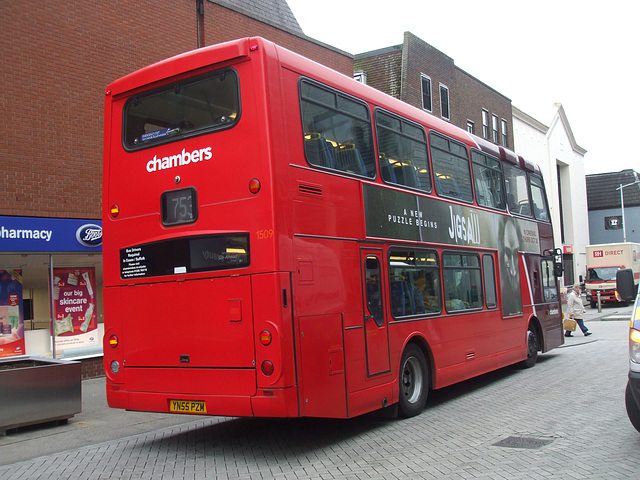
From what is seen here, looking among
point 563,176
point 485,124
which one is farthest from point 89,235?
point 563,176

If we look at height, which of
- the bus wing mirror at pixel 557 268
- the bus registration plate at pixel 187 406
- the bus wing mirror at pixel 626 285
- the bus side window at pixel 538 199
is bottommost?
the bus registration plate at pixel 187 406

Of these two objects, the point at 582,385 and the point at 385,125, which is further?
the point at 582,385

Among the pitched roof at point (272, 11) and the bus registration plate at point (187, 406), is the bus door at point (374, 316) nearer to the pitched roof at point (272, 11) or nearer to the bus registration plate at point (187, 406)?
the bus registration plate at point (187, 406)

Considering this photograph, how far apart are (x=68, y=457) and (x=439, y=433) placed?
4400 millimetres

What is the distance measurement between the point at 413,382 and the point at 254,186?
13.4 ft

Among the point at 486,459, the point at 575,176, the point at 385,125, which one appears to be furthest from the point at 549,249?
the point at 575,176

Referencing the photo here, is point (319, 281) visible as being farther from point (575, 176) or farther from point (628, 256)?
point (575, 176)

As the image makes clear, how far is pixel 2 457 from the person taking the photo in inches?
306

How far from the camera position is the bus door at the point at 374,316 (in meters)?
8.04

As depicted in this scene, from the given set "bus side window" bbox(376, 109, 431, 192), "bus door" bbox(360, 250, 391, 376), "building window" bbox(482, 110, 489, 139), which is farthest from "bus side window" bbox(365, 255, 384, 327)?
"building window" bbox(482, 110, 489, 139)

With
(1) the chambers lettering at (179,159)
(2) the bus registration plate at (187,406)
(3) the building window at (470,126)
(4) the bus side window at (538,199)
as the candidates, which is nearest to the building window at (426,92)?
(3) the building window at (470,126)

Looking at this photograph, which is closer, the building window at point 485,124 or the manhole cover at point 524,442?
the manhole cover at point 524,442

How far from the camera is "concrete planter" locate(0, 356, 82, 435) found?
344 inches

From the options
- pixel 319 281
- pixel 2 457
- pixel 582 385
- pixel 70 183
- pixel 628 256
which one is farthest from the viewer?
pixel 628 256
